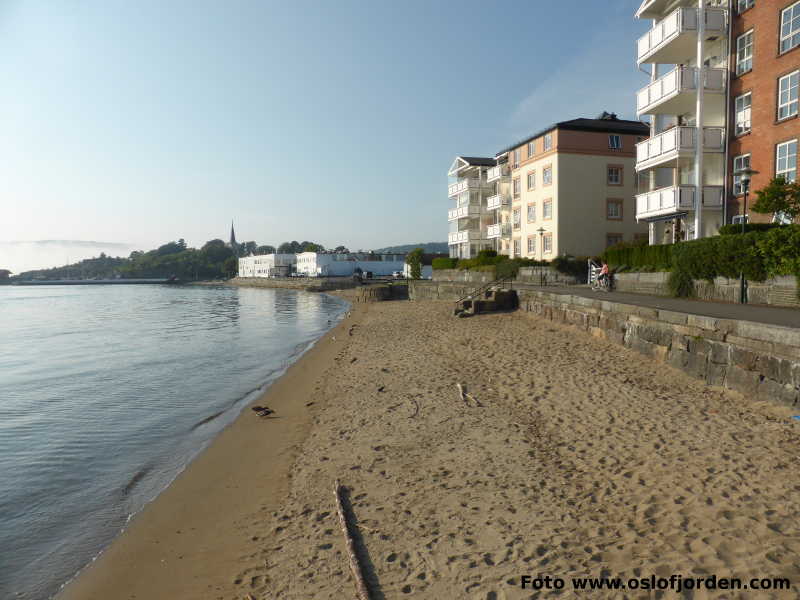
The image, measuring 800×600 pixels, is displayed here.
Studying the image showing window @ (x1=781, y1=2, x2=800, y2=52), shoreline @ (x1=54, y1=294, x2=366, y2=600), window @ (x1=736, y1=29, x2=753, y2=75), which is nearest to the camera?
shoreline @ (x1=54, y1=294, x2=366, y2=600)

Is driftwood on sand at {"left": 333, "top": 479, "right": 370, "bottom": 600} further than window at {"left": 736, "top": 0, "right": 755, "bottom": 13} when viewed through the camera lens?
No

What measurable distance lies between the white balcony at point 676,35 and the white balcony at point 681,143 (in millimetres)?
4208

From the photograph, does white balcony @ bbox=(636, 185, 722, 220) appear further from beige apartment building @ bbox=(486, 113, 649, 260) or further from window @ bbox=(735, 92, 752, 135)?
beige apartment building @ bbox=(486, 113, 649, 260)

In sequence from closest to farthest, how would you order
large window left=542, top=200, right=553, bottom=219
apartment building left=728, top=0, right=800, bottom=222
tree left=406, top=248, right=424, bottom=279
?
apartment building left=728, top=0, right=800, bottom=222 → large window left=542, top=200, right=553, bottom=219 → tree left=406, top=248, right=424, bottom=279

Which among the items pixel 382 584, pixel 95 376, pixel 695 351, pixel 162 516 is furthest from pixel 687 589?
pixel 95 376

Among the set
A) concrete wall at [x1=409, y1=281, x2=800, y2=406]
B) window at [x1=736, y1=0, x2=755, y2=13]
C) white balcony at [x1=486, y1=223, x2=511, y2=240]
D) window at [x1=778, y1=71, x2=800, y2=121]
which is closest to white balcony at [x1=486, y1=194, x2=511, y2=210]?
white balcony at [x1=486, y1=223, x2=511, y2=240]

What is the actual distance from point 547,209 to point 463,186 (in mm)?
17940

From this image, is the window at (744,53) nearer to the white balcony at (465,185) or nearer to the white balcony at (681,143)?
the white balcony at (681,143)

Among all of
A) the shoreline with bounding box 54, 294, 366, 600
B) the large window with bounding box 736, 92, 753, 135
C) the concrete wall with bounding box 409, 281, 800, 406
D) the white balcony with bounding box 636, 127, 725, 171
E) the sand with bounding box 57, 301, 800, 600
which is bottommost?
the shoreline with bounding box 54, 294, 366, 600

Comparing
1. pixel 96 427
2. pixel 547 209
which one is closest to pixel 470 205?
pixel 547 209

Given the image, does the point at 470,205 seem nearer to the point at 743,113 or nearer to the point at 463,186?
the point at 463,186

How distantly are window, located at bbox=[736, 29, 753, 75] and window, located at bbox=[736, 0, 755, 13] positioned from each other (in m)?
1.07

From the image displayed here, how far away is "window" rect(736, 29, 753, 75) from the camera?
2095 cm

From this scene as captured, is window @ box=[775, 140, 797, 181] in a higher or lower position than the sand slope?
higher
